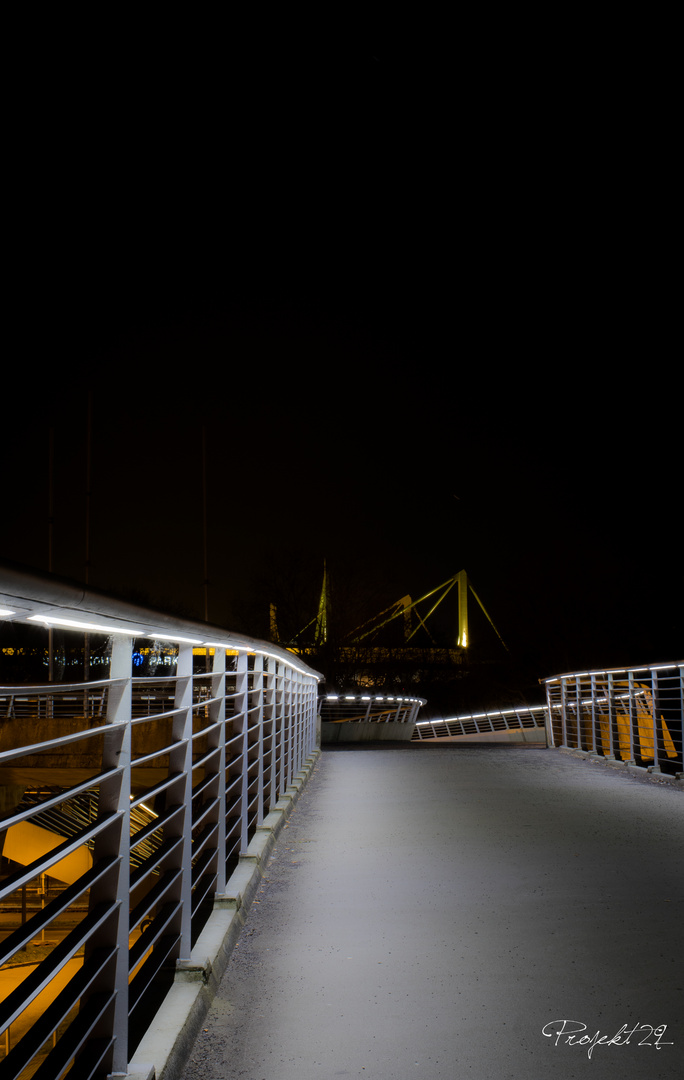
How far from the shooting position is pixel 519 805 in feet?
22.0

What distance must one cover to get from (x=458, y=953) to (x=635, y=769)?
636 cm

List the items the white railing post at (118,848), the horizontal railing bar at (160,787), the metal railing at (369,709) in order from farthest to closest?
1. the metal railing at (369,709)
2. the horizontal railing bar at (160,787)
3. the white railing post at (118,848)

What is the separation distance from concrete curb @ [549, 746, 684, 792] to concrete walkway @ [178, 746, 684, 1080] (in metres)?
1.83

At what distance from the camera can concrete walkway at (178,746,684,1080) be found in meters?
2.39

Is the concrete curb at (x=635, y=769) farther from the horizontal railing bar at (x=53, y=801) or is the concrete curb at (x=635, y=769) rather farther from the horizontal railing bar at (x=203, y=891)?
the horizontal railing bar at (x=53, y=801)

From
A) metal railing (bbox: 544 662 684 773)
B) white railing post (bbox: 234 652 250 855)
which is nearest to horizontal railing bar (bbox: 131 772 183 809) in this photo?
white railing post (bbox: 234 652 250 855)

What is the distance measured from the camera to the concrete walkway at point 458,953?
2.39 m

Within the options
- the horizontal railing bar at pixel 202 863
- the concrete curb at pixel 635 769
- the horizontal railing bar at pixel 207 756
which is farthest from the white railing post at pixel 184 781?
the concrete curb at pixel 635 769

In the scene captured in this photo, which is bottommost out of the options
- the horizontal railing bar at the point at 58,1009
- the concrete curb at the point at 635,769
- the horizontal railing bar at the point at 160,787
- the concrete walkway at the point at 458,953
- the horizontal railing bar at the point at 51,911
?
the concrete walkway at the point at 458,953

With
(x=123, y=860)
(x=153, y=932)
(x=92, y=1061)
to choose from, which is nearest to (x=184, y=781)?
(x=153, y=932)

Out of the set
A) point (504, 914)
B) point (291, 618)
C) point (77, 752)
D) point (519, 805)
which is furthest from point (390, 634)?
point (504, 914)

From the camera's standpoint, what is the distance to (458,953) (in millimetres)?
3199
